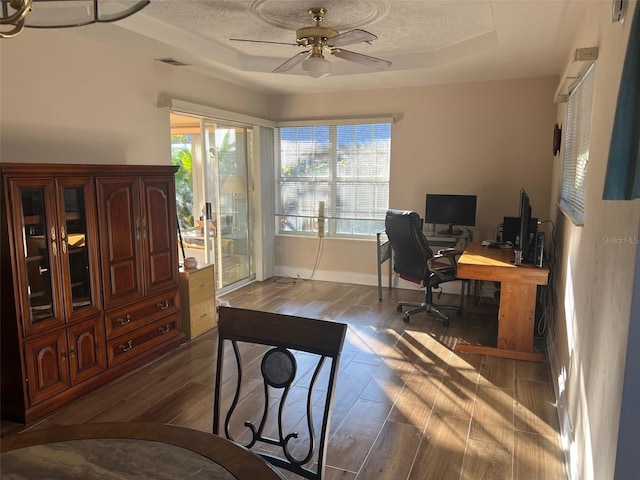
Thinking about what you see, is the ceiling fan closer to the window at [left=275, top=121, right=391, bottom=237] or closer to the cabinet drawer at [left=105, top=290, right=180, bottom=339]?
the cabinet drawer at [left=105, top=290, right=180, bottom=339]

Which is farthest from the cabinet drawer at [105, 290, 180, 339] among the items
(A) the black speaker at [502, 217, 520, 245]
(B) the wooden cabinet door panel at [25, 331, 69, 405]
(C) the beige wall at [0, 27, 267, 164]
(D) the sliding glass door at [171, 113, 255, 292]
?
(A) the black speaker at [502, 217, 520, 245]

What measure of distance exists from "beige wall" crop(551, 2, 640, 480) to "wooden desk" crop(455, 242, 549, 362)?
69 centimetres

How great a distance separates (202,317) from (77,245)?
1.45 metres

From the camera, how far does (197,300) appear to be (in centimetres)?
406

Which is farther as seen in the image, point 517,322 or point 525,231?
point 517,322

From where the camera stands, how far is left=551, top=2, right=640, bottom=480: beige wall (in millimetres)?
1360

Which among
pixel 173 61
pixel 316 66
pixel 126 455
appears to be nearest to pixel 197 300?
pixel 173 61

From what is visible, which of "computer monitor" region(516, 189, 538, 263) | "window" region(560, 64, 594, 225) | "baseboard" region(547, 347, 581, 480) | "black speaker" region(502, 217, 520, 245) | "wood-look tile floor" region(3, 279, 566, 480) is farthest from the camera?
"black speaker" region(502, 217, 520, 245)

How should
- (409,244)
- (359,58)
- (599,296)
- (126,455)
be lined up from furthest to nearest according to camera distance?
1. (409,244)
2. (359,58)
3. (599,296)
4. (126,455)

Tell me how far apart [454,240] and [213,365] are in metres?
2.99

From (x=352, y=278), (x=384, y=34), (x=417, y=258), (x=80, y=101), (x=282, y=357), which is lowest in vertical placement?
(x=352, y=278)

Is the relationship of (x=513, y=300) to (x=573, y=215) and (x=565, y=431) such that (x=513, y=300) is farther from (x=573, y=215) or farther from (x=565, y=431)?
(x=565, y=431)

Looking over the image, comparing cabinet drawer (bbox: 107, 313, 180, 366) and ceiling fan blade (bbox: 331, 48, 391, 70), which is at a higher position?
ceiling fan blade (bbox: 331, 48, 391, 70)

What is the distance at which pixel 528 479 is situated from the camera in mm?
2182
